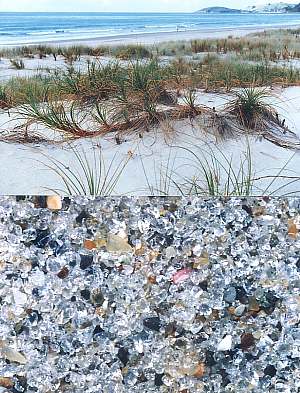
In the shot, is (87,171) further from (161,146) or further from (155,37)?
(155,37)

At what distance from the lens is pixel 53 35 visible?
1.08 metres

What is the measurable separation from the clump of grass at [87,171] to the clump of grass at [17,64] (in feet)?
0.60

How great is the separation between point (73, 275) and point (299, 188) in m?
0.47

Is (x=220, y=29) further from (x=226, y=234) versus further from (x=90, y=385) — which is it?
(x=90, y=385)

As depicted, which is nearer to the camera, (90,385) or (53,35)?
(53,35)

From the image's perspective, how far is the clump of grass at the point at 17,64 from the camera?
1.10m

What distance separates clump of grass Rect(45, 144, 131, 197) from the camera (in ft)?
3.56

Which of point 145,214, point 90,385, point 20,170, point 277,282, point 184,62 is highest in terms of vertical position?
point 184,62

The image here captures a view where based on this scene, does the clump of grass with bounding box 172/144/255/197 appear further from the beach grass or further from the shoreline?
the shoreline

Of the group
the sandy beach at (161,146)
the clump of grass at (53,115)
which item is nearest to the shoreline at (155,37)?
the sandy beach at (161,146)

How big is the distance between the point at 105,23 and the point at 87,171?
0.28 m

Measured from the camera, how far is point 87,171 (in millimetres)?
1096

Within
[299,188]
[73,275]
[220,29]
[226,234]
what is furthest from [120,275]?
[220,29]

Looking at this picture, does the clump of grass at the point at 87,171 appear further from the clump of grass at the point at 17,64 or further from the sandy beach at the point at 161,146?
the clump of grass at the point at 17,64
